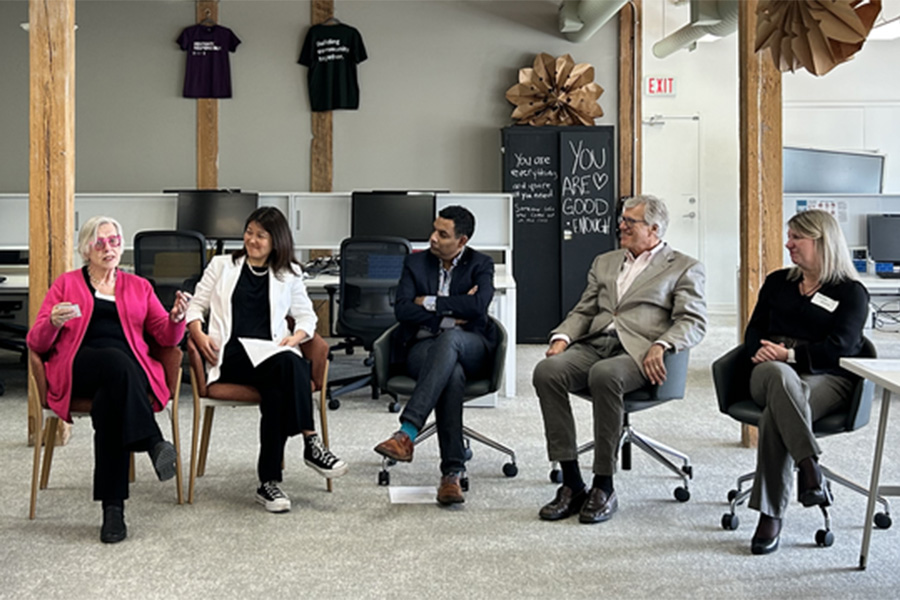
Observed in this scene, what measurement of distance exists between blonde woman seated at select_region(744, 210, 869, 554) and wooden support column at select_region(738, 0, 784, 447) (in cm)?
75

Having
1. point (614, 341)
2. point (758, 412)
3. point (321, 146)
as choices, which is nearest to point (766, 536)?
point (758, 412)

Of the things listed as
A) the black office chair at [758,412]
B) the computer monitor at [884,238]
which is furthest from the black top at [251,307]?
the computer monitor at [884,238]

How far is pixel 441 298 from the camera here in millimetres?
3568

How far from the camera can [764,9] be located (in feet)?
7.18

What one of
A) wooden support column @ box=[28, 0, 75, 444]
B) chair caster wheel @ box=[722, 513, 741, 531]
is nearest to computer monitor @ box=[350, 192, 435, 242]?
wooden support column @ box=[28, 0, 75, 444]

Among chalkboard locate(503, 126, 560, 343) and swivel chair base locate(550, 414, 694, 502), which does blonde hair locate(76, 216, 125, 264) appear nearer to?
swivel chair base locate(550, 414, 694, 502)

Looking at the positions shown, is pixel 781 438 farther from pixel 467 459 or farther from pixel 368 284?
pixel 368 284

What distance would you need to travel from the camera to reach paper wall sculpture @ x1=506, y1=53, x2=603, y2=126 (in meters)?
7.64

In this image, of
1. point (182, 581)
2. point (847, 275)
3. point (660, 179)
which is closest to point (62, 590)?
point (182, 581)

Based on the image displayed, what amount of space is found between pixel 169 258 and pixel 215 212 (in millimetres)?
925

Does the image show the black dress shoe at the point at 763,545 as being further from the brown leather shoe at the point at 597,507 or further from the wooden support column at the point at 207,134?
the wooden support column at the point at 207,134

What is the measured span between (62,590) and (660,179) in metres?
7.21

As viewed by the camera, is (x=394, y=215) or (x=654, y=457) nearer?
(x=654, y=457)

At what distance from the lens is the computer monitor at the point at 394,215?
18.7 ft
